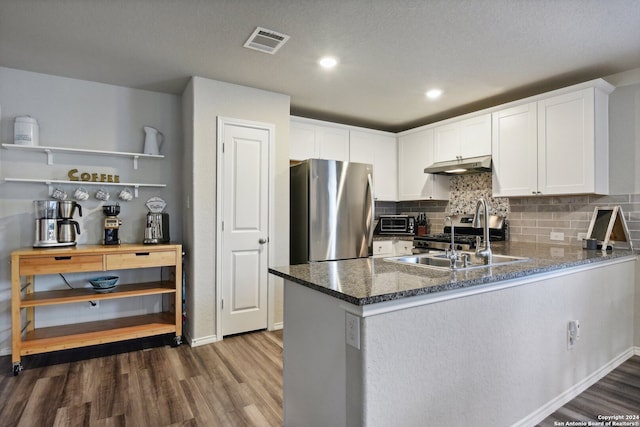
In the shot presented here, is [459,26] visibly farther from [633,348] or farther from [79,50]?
[633,348]

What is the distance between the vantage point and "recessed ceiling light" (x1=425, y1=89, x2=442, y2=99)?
3446 millimetres

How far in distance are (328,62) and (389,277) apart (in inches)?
75.3

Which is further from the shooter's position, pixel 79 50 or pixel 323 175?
pixel 323 175

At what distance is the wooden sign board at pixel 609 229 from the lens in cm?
279

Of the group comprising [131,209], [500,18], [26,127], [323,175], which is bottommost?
[131,209]

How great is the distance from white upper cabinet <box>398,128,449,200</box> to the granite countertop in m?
2.20

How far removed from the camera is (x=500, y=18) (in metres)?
2.14

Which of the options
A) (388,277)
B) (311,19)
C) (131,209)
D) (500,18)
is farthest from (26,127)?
(500,18)

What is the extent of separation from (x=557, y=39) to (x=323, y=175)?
83.6 inches

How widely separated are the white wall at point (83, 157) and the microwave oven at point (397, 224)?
8.15 ft

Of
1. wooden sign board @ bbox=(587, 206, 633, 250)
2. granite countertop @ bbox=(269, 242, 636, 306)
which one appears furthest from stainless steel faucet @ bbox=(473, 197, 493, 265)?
wooden sign board @ bbox=(587, 206, 633, 250)

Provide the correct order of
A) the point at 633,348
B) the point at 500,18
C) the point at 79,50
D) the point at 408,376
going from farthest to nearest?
the point at 633,348
the point at 79,50
the point at 500,18
the point at 408,376

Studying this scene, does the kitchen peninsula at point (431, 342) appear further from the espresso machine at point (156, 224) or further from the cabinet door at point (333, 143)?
the cabinet door at point (333, 143)

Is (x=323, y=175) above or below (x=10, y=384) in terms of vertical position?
above
